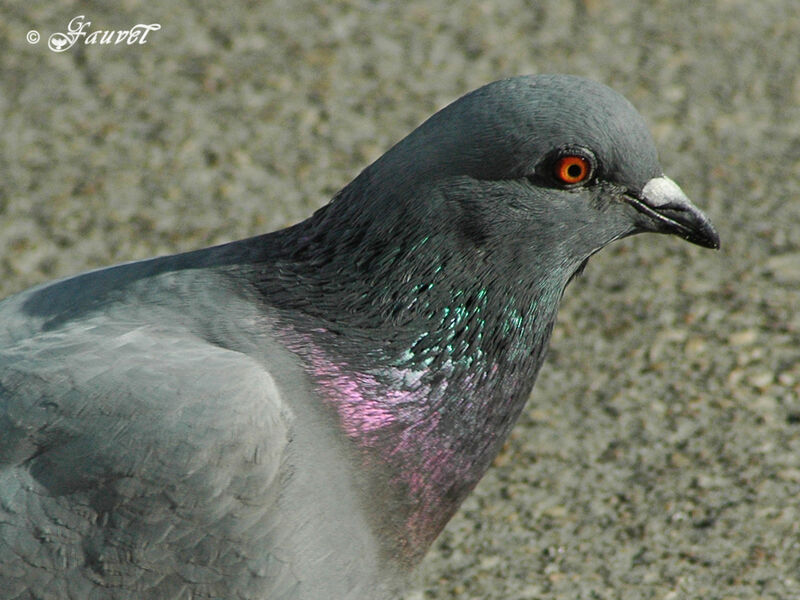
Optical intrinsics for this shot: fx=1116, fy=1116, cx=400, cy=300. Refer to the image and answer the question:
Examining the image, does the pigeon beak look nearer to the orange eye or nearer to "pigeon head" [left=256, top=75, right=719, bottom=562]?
"pigeon head" [left=256, top=75, right=719, bottom=562]

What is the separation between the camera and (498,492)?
3.91 meters

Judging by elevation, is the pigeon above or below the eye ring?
below

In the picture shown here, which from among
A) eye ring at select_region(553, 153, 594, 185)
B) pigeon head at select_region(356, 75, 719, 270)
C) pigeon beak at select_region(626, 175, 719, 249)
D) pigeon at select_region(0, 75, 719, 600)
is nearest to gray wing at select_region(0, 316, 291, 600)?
pigeon at select_region(0, 75, 719, 600)

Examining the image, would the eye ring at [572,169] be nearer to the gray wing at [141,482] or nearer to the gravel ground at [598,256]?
the gray wing at [141,482]

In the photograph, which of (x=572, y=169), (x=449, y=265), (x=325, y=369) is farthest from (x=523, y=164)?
(x=325, y=369)

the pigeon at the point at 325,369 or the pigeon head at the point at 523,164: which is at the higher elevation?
the pigeon head at the point at 523,164

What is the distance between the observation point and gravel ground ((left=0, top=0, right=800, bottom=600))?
12.3 feet

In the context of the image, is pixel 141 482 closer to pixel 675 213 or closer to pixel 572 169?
pixel 572 169

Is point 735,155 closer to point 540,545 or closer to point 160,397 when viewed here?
point 540,545

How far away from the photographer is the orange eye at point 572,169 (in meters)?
2.75

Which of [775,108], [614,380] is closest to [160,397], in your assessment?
[614,380]

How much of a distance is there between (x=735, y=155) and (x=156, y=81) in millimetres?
2856

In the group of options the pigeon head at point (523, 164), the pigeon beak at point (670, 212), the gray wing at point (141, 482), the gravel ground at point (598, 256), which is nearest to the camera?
the gray wing at point (141, 482)

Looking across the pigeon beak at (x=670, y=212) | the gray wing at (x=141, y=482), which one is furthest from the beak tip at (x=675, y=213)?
the gray wing at (x=141, y=482)
